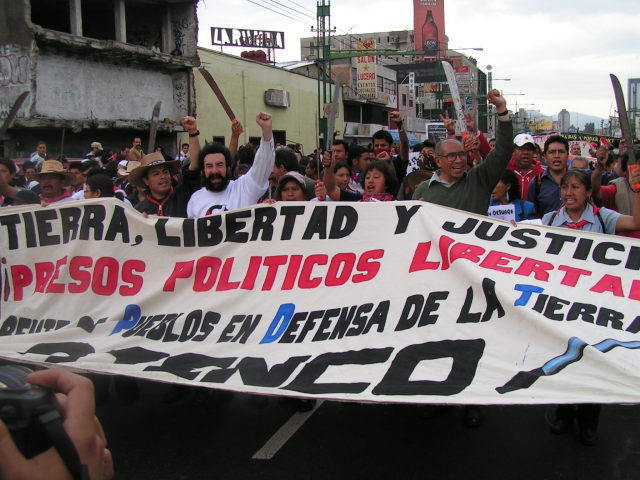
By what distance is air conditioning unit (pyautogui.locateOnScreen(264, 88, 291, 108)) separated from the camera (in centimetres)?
3159

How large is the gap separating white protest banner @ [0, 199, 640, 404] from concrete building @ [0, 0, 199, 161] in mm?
14325

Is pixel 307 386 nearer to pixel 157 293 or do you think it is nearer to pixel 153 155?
pixel 157 293

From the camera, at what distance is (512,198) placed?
5.70 m

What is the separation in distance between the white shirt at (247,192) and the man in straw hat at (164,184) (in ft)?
1.15

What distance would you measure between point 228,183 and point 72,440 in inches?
145

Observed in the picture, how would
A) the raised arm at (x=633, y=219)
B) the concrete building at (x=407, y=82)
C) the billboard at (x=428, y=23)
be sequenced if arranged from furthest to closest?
the billboard at (x=428, y=23) → the concrete building at (x=407, y=82) → the raised arm at (x=633, y=219)

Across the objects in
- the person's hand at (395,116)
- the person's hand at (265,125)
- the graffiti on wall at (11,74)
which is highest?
the graffiti on wall at (11,74)

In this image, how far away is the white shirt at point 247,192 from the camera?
16.8 ft

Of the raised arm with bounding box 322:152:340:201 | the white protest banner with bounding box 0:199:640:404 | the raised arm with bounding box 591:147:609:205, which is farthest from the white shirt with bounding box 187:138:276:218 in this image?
the raised arm with bounding box 591:147:609:205

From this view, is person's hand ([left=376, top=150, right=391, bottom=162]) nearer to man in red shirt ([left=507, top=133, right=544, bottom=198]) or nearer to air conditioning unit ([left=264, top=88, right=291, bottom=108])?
man in red shirt ([left=507, top=133, right=544, bottom=198])

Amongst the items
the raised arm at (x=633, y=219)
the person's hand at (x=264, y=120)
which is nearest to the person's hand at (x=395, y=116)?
the person's hand at (x=264, y=120)

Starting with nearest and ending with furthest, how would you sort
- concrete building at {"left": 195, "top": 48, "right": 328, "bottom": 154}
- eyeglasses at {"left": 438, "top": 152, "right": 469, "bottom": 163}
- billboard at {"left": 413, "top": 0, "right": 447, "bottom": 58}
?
eyeglasses at {"left": 438, "top": 152, "right": 469, "bottom": 163}
concrete building at {"left": 195, "top": 48, "right": 328, "bottom": 154}
billboard at {"left": 413, "top": 0, "right": 447, "bottom": 58}

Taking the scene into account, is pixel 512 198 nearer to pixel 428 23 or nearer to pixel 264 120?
pixel 264 120

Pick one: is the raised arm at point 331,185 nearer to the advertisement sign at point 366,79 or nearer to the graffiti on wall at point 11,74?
the graffiti on wall at point 11,74
